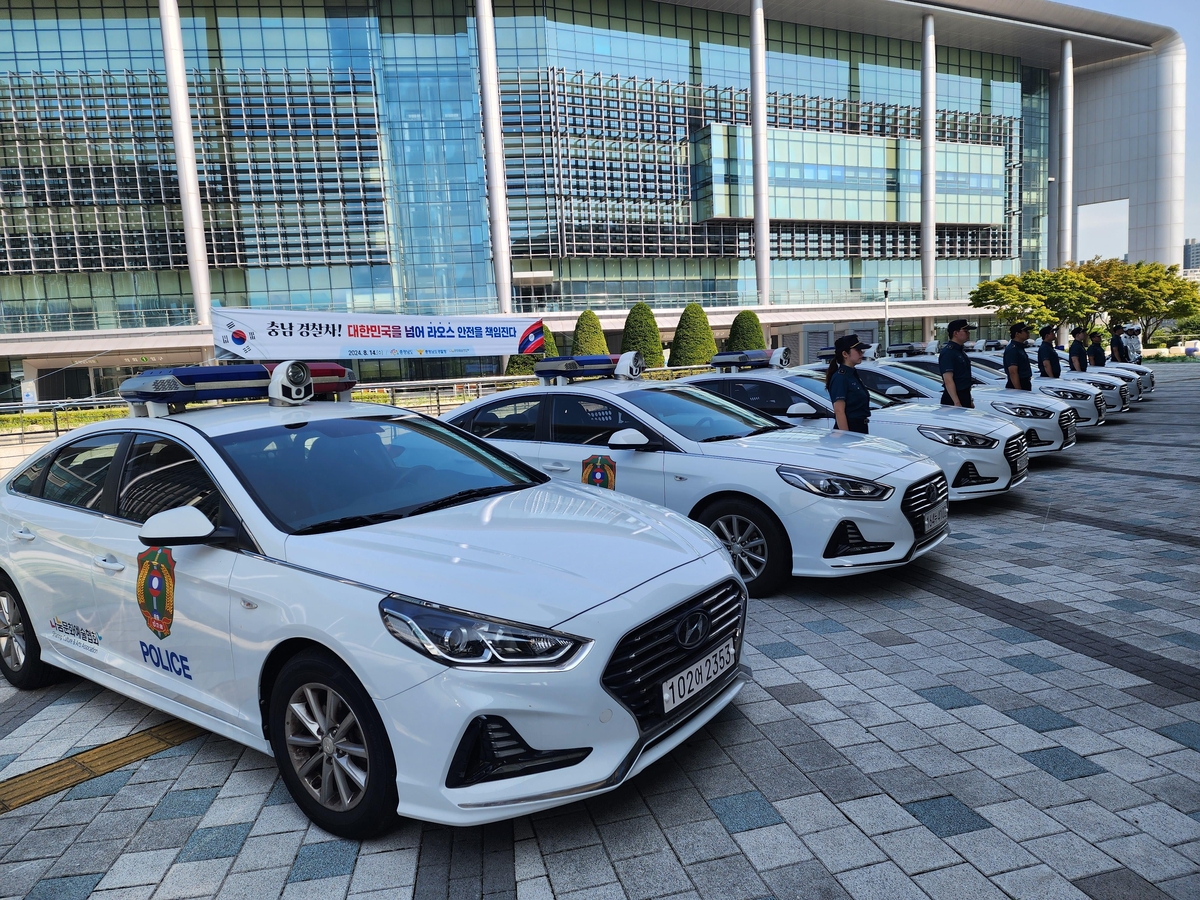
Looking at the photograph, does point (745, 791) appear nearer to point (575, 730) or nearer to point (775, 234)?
point (575, 730)

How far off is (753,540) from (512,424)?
2.38m

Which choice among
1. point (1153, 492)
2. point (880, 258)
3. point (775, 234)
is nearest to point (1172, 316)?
point (880, 258)

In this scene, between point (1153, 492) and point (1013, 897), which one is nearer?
point (1013, 897)

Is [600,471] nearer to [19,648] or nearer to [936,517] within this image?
[936,517]

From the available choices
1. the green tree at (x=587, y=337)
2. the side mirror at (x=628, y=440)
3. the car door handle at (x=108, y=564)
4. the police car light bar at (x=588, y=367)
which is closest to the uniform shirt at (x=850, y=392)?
the police car light bar at (x=588, y=367)

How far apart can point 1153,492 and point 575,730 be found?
842 cm

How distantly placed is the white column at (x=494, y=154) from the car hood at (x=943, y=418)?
115 feet

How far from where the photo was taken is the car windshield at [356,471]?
3172 millimetres

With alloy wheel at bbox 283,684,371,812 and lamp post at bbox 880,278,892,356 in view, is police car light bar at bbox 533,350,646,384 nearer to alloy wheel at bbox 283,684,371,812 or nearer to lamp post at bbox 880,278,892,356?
alloy wheel at bbox 283,684,371,812

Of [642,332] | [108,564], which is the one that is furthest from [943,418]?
[642,332]

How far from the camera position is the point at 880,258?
5262cm

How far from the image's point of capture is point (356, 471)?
3525 mm

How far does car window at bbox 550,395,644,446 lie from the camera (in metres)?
5.97

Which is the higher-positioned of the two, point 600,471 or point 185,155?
point 185,155
